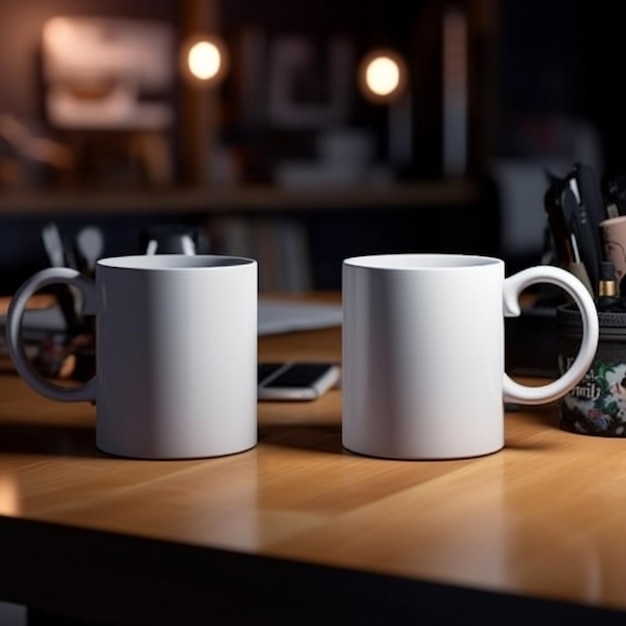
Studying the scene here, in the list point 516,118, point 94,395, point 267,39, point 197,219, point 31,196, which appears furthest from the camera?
point 516,118

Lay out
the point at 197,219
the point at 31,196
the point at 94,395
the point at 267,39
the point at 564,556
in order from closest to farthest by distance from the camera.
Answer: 1. the point at 564,556
2. the point at 94,395
3. the point at 31,196
4. the point at 197,219
5. the point at 267,39

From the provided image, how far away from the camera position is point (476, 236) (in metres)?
5.11

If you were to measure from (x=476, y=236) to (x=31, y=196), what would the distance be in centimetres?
207

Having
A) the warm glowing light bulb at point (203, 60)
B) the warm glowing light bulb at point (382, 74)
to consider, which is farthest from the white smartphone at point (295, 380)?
the warm glowing light bulb at point (382, 74)

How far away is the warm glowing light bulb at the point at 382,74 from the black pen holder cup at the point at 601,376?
10.4ft

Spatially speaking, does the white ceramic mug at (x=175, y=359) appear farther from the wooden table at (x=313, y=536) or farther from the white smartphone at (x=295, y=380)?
the white smartphone at (x=295, y=380)

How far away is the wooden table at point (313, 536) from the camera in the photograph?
2.17ft

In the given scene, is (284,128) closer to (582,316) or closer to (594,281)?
(594,281)

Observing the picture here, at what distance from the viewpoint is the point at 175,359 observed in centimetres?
91

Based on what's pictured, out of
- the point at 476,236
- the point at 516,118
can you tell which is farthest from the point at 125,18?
the point at 516,118

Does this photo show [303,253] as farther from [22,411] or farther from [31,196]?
[22,411]

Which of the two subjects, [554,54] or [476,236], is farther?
[554,54]

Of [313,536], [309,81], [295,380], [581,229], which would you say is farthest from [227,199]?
[313,536]

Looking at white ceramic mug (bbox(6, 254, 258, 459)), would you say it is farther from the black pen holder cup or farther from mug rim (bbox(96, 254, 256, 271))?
the black pen holder cup
